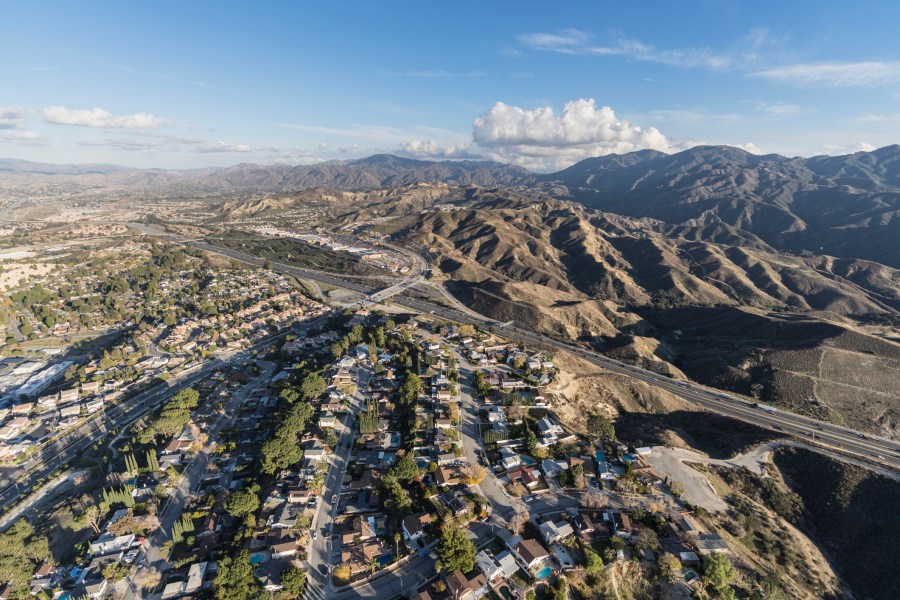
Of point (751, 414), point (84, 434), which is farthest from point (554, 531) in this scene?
point (84, 434)

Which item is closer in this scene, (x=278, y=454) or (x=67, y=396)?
(x=278, y=454)

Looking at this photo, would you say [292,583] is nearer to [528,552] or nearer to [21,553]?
[528,552]

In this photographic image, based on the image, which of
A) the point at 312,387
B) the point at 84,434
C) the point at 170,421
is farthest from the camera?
the point at 312,387

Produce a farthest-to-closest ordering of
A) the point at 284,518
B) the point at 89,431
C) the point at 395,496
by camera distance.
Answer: the point at 89,431 → the point at 395,496 → the point at 284,518

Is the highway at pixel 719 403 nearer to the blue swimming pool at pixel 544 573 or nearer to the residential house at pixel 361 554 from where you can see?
the blue swimming pool at pixel 544 573

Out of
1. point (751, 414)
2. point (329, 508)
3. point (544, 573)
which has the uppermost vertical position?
point (544, 573)

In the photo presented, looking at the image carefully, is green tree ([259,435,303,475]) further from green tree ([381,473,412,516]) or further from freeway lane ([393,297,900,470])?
freeway lane ([393,297,900,470])

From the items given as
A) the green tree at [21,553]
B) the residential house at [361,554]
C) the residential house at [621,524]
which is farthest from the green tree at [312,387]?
the residential house at [621,524]
